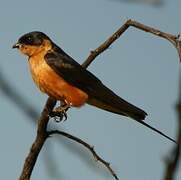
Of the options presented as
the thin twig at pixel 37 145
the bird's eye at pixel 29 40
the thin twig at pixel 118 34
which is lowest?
the thin twig at pixel 37 145

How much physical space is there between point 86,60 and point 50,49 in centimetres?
203

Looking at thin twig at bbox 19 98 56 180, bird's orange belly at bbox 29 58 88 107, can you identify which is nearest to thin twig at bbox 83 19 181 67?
thin twig at bbox 19 98 56 180

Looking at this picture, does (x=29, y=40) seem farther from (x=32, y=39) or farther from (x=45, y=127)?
(x=45, y=127)

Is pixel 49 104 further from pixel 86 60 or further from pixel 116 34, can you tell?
pixel 116 34

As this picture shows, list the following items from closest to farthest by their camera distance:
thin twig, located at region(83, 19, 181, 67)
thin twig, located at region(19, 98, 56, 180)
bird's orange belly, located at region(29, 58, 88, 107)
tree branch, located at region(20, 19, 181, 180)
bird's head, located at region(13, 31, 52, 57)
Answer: thin twig, located at region(83, 19, 181, 67)
tree branch, located at region(20, 19, 181, 180)
thin twig, located at region(19, 98, 56, 180)
bird's orange belly, located at region(29, 58, 88, 107)
bird's head, located at region(13, 31, 52, 57)

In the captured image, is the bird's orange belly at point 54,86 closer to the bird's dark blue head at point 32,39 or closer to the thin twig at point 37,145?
the bird's dark blue head at point 32,39

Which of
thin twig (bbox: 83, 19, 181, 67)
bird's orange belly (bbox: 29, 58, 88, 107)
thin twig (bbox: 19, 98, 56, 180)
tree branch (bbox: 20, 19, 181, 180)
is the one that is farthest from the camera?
bird's orange belly (bbox: 29, 58, 88, 107)

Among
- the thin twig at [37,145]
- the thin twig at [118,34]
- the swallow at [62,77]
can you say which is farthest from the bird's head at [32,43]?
the thin twig at [37,145]

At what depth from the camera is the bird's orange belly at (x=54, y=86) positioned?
6.55 meters

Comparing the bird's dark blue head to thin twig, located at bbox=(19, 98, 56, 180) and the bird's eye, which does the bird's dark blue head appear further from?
A: thin twig, located at bbox=(19, 98, 56, 180)

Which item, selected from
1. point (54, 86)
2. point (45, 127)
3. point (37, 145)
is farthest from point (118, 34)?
point (54, 86)

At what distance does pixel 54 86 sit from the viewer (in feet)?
21.9

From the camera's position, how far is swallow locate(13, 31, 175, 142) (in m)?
6.57

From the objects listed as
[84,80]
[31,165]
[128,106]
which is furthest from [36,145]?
[84,80]
